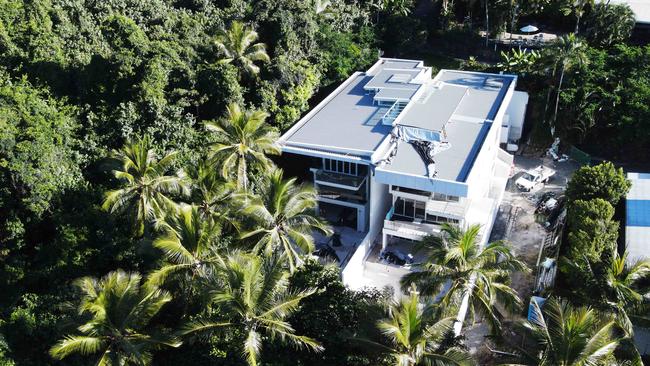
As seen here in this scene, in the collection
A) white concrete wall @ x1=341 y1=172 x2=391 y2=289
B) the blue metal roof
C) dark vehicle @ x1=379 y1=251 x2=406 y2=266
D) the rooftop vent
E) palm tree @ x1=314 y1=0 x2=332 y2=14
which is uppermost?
palm tree @ x1=314 y1=0 x2=332 y2=14

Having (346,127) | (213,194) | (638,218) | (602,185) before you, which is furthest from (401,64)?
(213,194)

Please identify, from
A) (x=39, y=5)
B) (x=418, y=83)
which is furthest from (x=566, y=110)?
(x=39, y=5)

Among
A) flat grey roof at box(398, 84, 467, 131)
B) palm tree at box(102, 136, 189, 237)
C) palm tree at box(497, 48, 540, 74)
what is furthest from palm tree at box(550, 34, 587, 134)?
palm tree at box(102, 136, 189, 237)

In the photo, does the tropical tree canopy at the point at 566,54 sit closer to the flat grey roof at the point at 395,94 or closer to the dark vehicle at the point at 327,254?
the flat grey roof at the point at 395,94

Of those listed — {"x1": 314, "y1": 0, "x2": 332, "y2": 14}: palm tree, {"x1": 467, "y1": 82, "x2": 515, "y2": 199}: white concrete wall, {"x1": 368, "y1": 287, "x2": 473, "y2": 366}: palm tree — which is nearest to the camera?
{"x1": 368, "y1": 287, "x2": 473, "y2": 366}: palm tree

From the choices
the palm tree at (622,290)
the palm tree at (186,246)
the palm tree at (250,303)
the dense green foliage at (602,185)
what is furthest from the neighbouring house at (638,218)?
the palm tree at (186,246)

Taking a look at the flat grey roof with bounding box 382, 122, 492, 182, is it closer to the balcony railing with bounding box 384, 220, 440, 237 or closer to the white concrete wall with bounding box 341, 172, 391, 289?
the white concrete wall with bounding box 341, 172, 391, 289
